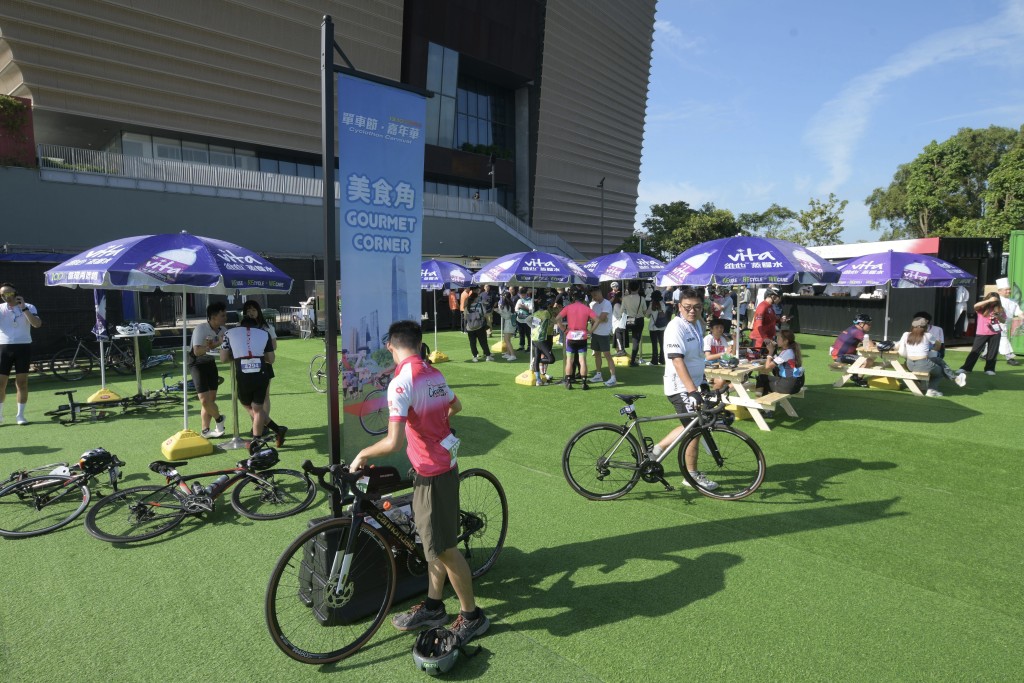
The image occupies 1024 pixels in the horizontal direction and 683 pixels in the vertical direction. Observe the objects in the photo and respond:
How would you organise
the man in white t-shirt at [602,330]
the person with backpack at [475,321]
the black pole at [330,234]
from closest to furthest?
the black pole at [330,234]
the man in white t-shirt at [602,330]
the person with backpack at [475,321]

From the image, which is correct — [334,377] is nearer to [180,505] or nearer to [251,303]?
[180,505]

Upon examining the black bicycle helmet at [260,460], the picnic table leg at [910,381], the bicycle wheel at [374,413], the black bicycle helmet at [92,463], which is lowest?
the black bicycle helmet at [92,463]

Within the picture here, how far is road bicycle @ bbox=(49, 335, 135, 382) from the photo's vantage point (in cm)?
1258

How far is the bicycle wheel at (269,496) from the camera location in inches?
194

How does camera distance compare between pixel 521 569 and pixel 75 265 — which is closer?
pixel 521 569

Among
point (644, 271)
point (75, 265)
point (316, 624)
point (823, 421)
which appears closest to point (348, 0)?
point (644, 271)

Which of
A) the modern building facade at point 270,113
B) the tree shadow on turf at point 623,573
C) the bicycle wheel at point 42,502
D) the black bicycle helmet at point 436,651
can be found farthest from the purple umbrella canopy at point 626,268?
→ the modern building facade at point 270,113

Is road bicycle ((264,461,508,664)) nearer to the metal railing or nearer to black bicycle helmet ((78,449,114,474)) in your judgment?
black bicycle helmet ((78,449,114,474))

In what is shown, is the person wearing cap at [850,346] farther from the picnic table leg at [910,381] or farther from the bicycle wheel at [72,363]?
the bicycle wheel at [72,363]

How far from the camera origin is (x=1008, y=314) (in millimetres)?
13617

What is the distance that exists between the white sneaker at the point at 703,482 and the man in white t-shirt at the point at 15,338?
8.50m

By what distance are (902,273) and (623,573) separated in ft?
27.6

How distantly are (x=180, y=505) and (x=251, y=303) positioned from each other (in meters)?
2.60

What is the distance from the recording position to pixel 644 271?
16.5 meters
